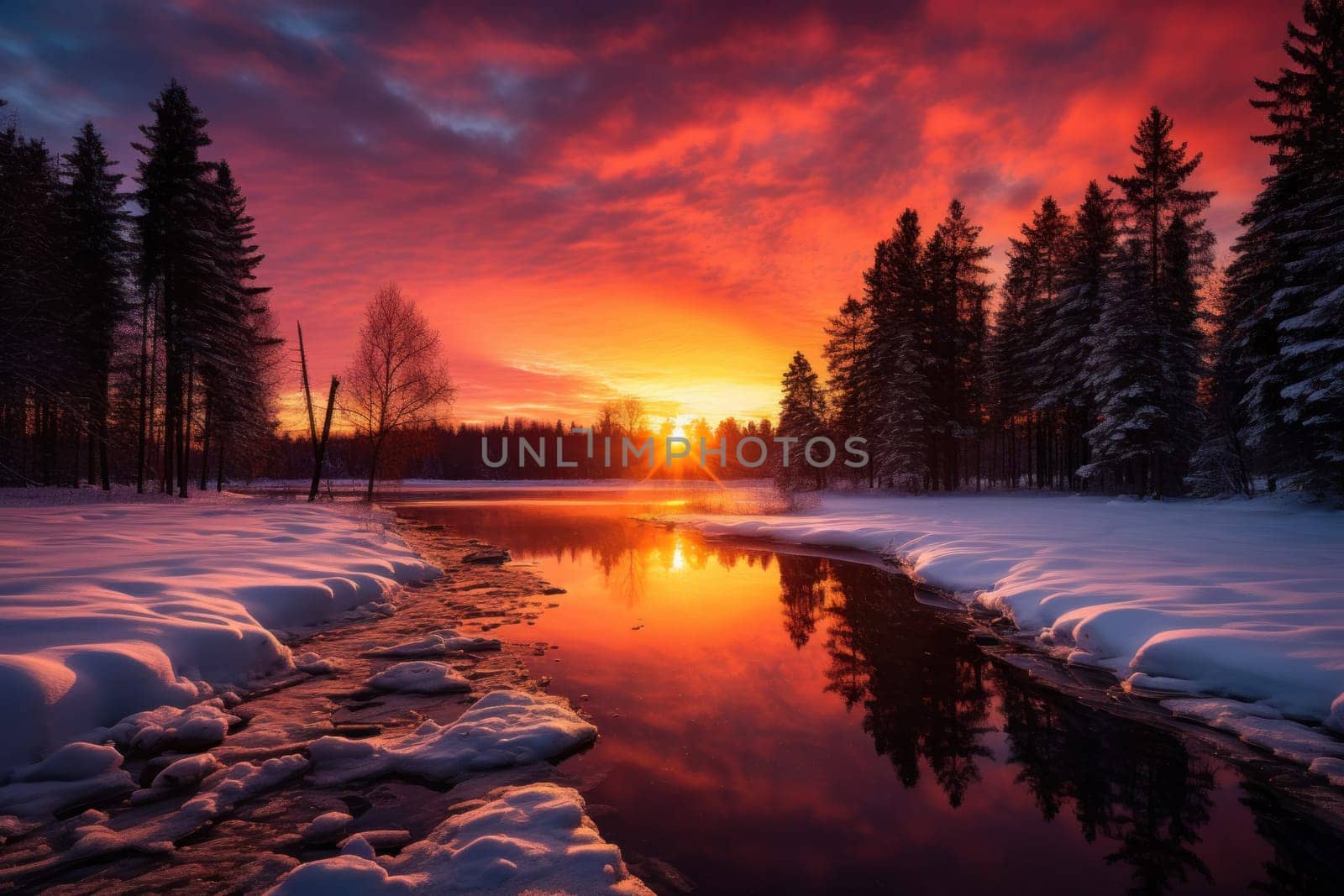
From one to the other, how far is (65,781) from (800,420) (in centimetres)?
4345

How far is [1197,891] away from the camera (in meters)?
3.45

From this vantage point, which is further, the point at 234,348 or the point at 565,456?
the point at 565,456

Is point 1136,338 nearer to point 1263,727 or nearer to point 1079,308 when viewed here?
point 1079,308

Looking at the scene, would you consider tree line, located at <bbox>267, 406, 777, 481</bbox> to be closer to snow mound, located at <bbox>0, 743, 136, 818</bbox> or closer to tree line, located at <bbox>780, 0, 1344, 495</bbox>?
tree line, located at <bbox>780, 0, 1344, 495</bbox>

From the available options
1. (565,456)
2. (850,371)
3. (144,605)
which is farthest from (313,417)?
(565,456)

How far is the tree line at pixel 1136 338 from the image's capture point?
18484 mm

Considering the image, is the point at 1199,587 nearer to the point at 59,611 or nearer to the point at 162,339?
the point at 59,611

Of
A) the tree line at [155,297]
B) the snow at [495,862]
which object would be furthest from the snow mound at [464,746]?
the tree line at [155,297]

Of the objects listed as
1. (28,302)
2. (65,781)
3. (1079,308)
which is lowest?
(65,781)

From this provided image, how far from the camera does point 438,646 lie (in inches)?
309

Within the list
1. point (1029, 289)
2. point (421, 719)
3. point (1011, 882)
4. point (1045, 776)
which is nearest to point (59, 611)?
point (421, 719)

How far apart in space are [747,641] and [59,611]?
8250 mm

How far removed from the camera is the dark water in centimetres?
365

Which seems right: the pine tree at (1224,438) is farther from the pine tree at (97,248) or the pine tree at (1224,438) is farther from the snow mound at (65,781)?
the pine tree at (97,248)
